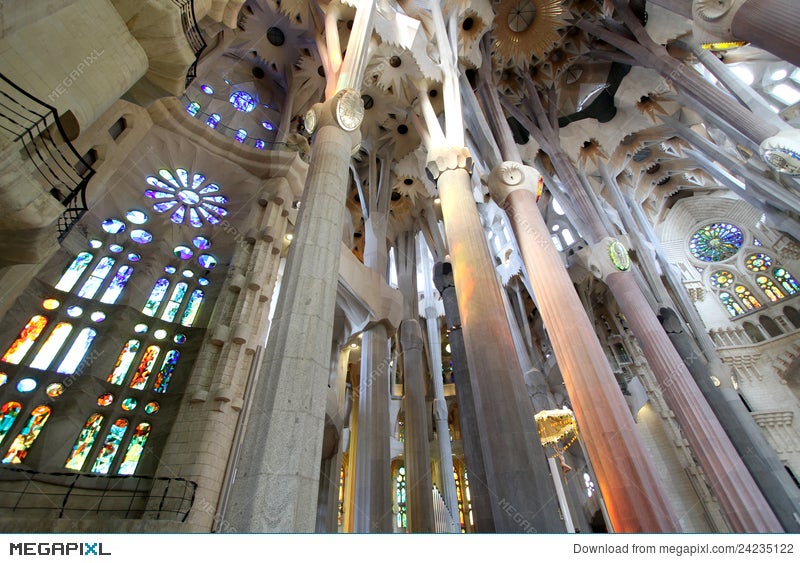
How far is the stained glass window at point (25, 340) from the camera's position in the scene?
8906 millimetres

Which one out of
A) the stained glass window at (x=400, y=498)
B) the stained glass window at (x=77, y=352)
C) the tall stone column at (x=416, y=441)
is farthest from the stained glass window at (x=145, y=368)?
the stained glass window at (x=400, y=498)

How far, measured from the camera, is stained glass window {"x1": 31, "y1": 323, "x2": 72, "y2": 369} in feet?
30.6

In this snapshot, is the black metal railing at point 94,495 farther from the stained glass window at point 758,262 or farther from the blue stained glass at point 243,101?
the stained glass window at point 758,262

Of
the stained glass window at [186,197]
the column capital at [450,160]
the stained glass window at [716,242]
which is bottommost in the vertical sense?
the column capital at [450,160]

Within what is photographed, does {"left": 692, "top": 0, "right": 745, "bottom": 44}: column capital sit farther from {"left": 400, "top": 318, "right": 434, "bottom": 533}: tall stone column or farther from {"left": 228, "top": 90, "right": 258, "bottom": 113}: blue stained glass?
{"left": 228, "top": 90, "right": 258, "bottom": 113}: blue stained glass

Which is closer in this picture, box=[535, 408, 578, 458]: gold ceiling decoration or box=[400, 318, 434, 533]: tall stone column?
box=[400, 318, 434, 533]: tall stone column

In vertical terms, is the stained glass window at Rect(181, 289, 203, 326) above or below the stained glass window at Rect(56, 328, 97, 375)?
above

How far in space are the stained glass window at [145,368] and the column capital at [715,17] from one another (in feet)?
47.4

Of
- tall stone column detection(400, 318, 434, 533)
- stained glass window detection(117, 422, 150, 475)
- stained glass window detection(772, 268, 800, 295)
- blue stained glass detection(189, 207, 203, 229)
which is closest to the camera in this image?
stained glass window detection(117, 422, 150, 475)

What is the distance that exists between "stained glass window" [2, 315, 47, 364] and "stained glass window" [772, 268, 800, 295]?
2746cm

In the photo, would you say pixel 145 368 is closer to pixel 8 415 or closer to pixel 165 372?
pixel 165 372

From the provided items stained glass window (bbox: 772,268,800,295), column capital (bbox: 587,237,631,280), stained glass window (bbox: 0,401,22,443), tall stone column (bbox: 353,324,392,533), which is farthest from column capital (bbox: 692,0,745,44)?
stained glass window (bbox: 772,268,800,295)

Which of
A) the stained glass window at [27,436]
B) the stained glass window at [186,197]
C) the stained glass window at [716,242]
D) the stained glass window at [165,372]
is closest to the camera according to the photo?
the stained glass window at [27,436]

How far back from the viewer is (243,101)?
1557 cm
